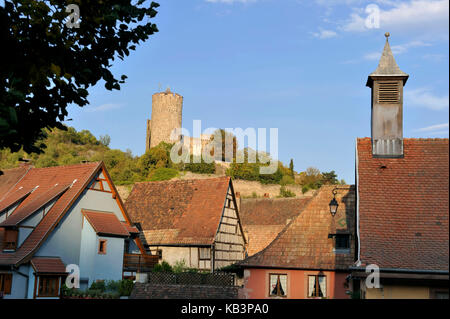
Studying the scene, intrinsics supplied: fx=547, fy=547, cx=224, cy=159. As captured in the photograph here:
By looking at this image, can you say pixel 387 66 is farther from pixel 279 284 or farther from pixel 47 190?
pixel 47 190

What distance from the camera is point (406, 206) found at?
13867 mm

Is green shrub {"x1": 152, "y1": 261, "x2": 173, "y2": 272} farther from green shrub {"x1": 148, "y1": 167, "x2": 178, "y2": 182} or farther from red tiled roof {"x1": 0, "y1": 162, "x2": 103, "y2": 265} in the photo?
green shrub {"x1": 148, "y1": 167, "x2": 178, "y2": 182}

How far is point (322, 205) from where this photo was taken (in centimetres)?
2128

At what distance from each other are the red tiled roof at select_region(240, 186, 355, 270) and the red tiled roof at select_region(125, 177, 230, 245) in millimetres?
8289

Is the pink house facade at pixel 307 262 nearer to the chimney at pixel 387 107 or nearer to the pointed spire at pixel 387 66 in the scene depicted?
the chimney at pixel 387 107

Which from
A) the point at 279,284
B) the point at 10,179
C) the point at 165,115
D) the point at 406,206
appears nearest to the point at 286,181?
the point at 165,115

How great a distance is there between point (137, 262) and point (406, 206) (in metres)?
16.9

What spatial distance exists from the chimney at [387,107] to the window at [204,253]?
1467cm

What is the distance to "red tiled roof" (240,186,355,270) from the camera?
64.8ft

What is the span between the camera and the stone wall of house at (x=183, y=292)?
63.6ft

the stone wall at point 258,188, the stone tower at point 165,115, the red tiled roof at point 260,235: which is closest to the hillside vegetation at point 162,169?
the stone wall at point 258,188
